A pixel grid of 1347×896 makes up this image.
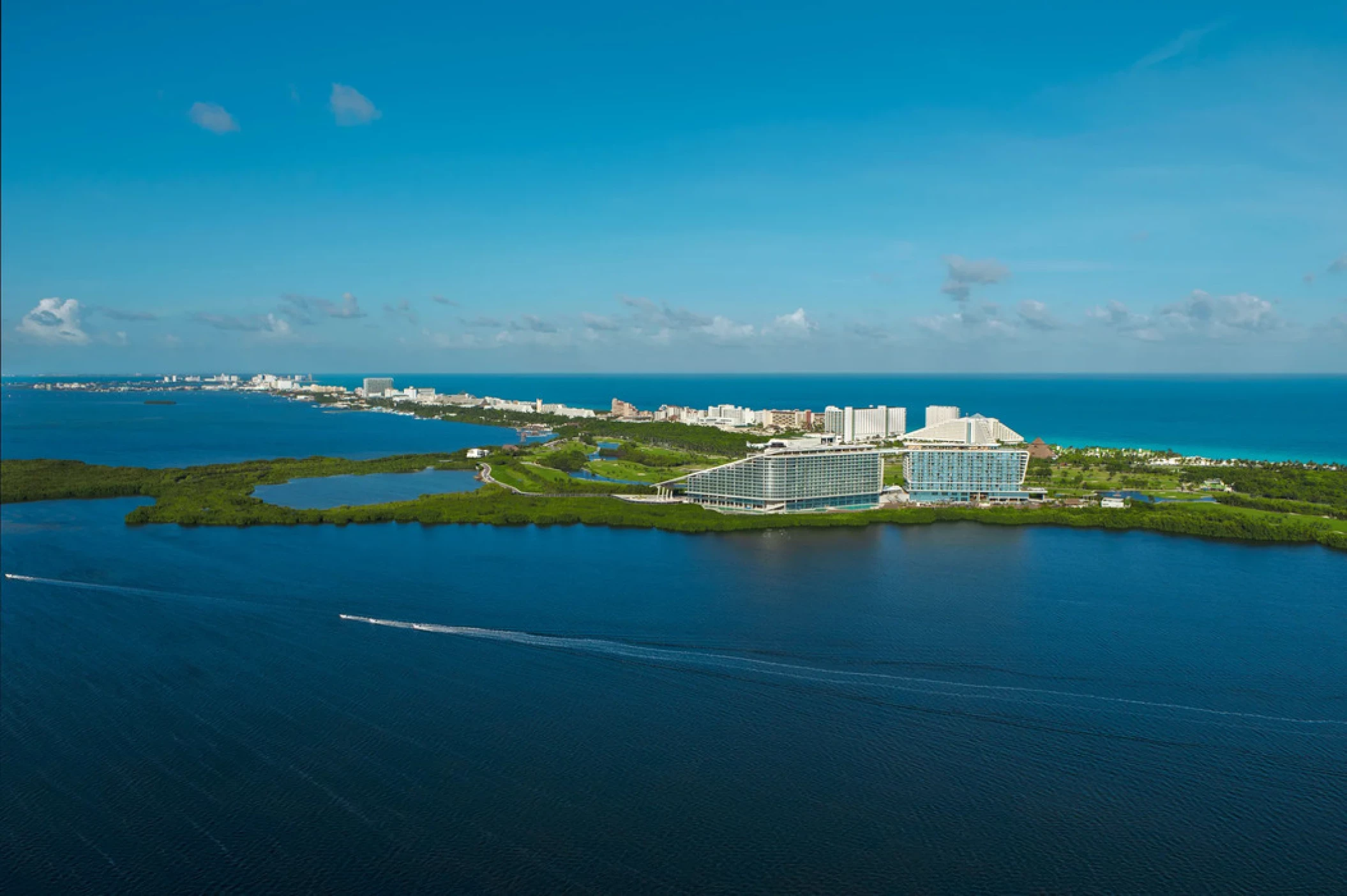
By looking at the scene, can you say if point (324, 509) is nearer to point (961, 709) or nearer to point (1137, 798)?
point (961, 709)

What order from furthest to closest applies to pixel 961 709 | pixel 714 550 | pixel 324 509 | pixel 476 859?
1. pixel 324 509
2. pixel 714 550
3. pixel 961 709
4. pixel 476 859

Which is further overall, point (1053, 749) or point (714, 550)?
point (714, 550)

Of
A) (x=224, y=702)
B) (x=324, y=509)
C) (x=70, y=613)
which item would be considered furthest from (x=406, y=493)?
(x=224, y=702)

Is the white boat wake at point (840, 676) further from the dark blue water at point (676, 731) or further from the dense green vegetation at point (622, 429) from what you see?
the dense green vegetation at point (622, 429)

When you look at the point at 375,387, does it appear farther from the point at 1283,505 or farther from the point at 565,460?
the point at 1283,505

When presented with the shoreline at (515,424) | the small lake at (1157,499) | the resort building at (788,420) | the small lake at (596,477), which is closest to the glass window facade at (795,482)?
the small lake at (596,477)
